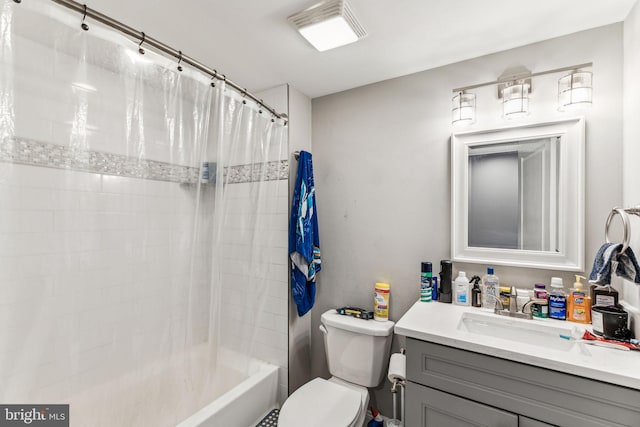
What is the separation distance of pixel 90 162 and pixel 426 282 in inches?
64.1

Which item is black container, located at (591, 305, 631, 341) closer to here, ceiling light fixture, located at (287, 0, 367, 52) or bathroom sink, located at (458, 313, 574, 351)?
bathroom sink, located at (458, 313, 574, 351)

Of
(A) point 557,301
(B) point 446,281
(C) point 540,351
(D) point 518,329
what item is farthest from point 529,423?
(B) point 446,281

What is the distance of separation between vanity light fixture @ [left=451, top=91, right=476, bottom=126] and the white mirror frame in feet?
0.25

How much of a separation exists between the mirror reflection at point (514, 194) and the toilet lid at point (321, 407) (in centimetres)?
109

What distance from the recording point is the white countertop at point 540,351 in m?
0.94

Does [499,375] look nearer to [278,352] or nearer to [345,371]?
[345,371]

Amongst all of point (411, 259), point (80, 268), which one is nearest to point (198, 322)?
point (80, 268)

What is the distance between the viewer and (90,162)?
1001 millimetres

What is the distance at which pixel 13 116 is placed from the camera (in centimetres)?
83

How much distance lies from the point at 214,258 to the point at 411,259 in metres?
1.15

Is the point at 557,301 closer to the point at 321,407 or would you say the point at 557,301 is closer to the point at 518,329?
the point at 518,329

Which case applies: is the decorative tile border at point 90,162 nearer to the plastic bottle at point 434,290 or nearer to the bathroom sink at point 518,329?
the plastic bottle at point 434,290

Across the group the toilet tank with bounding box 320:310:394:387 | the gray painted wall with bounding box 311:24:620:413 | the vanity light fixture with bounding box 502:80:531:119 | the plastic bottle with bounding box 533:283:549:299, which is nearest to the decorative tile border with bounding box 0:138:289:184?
the gray painted wall with bounding box 311:24:620:413

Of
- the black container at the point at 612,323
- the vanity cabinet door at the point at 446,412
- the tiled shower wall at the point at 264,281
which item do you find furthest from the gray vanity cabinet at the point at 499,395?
the tiled shower wall at the point at 264,281
